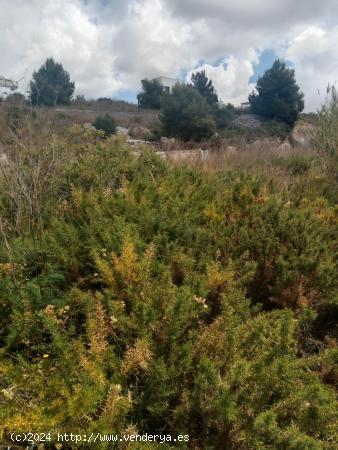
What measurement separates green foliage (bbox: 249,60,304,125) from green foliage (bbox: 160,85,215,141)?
32.3 ft

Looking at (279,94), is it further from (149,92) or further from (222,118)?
(149,92)

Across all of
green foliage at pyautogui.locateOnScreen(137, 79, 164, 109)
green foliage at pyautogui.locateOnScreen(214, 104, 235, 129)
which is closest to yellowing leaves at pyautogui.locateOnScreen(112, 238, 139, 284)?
green foliage at pyautogui.locateOnScreen(214, 104, 235, 129)

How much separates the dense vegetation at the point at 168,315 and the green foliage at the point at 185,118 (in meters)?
18.5

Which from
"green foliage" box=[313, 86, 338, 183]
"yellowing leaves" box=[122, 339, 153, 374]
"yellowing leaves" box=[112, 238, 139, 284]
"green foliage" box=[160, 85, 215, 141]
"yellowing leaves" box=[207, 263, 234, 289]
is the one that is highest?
"green foliage" box=[160, 85, 215, 141]

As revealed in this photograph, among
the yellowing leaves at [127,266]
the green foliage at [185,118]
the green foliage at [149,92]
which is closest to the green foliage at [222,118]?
the green foliage at [185,118]

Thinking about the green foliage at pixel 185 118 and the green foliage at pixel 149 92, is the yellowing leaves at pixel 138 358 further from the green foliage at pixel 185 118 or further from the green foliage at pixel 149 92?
the green foliage at pixel 149 92

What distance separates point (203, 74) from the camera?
37312 millimetres

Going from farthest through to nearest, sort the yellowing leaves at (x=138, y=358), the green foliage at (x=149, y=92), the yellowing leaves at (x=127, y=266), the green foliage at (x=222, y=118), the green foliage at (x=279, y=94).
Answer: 1. the green foliage at (x=149, y=92)
2. the green foliage at (x=279, y=94)
3. the green foliage at (x=222, y=118)
4. the yellowing leaves at (x=127, y=266)
5. the yellowing leaves at (x=138, y=358)

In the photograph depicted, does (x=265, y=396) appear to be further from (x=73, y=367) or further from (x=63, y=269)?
(x=63, y=269)

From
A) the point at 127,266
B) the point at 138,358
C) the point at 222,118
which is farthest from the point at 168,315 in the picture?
the point at 222,118

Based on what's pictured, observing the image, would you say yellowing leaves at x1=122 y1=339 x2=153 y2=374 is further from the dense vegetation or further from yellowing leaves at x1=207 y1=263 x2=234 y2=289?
yellowing leaves at x1=207 y1=263 x2=234 y2=289

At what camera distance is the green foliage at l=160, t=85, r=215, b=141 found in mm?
21844

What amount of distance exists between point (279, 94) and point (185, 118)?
537 inches

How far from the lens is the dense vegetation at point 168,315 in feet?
5.02
